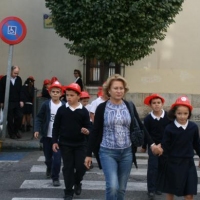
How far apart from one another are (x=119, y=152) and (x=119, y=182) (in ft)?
1.10

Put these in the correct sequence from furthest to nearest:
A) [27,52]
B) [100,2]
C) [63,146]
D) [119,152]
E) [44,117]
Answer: [27,52] < [100,2] < [44,117] < [63,146] < [119,152]

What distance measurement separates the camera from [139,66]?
58.1ft

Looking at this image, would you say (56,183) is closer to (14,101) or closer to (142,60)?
(14,101)

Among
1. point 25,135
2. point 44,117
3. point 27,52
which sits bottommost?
point 25,135

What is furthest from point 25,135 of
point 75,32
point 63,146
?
point 63,146

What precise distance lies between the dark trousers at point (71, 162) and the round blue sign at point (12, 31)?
5.78 metres

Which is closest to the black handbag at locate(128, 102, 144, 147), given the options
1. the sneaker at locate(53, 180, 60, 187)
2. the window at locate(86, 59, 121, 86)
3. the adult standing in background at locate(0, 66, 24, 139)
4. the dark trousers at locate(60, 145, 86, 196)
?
the dark trousers at locate(60, 145, 86, 196)

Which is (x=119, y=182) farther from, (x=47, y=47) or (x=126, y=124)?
(x=47, y=47)

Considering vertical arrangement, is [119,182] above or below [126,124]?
below

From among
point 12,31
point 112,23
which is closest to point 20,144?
point 12,31

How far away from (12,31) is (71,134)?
19.4 feet

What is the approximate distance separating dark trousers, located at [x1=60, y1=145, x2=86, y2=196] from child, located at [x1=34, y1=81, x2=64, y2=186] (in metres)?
0.83

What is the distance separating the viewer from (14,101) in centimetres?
1345

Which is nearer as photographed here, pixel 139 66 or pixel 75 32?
pixel 75 32
